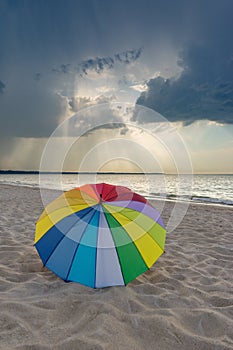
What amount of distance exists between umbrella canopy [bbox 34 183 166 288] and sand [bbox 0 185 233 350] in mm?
254

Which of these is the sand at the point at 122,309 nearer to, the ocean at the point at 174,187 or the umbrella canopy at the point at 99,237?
the umbrella canopy at the point at 99,237

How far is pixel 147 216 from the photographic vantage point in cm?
333

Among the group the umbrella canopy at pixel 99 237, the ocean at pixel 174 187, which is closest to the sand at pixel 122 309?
the umbrella canopy at pixel 99 237

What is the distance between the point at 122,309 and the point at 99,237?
80 cm

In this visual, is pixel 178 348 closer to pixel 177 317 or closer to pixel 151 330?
pixel 151 330

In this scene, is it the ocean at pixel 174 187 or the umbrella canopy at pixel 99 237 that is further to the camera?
the ocean at pixel 174 187

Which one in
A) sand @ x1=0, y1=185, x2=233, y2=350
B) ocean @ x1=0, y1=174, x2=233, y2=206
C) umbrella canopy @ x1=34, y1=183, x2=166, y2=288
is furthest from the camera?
ocean @ x1=0, y1=174, x2=233, y2=206

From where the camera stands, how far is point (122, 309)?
269cm

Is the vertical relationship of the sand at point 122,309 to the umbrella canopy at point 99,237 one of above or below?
below

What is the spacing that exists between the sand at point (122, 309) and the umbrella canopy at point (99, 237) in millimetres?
254

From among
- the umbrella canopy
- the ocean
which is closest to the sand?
the umbrella canopy

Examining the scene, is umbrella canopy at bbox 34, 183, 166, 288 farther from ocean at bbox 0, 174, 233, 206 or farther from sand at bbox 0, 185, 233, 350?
ocean at bbox 0, 174, 233, 206

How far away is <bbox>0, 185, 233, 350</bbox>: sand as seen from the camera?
2.21 meters

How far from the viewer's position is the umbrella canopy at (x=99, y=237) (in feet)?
9.60
